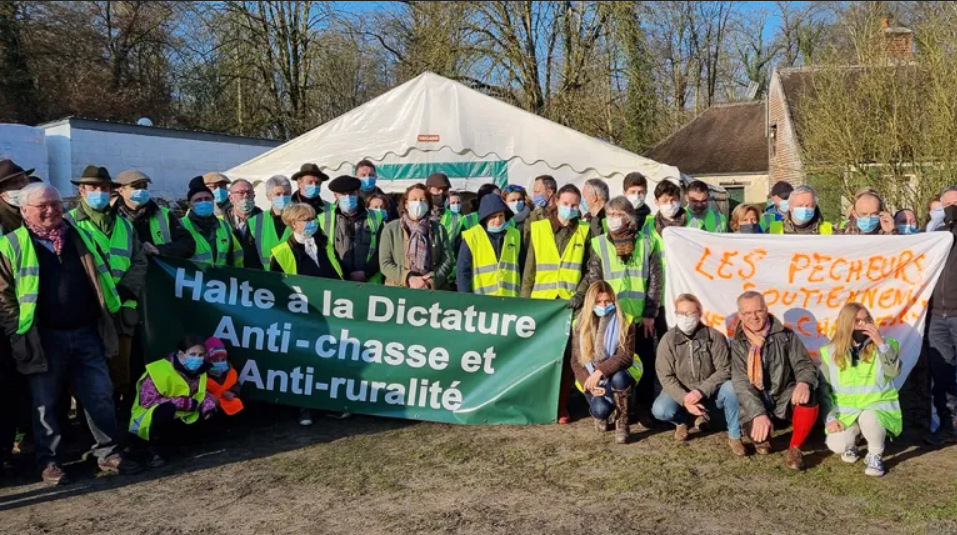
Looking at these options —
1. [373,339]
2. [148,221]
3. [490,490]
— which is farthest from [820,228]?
[148,221]

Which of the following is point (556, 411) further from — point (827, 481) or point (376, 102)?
point (376, 102)

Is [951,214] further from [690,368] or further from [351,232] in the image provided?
[351,232]

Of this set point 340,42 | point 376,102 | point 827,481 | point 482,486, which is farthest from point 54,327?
point 340,42

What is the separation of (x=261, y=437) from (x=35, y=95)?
1860 centimetres

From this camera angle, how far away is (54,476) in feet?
16.5

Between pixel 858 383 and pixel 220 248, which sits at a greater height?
pixel 220 248

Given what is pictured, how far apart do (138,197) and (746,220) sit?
5.00 m

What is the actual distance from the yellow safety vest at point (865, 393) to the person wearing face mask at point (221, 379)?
13.4 feet

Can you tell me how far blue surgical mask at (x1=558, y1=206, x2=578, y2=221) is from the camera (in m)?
6.18

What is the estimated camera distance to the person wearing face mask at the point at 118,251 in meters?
5.58

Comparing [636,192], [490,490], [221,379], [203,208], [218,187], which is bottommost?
[490,490]

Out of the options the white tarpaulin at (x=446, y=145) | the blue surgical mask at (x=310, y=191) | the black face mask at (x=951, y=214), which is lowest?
the black face mask at (x=951, y=214)

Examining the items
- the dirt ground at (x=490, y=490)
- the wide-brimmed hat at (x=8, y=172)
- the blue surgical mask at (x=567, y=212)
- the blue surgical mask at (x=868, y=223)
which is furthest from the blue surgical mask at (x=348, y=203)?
the blue surgical mask at (x=868, y=223)

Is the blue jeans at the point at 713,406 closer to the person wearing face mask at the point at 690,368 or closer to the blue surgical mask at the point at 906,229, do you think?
the person wearing face mask at the point at 690,368
